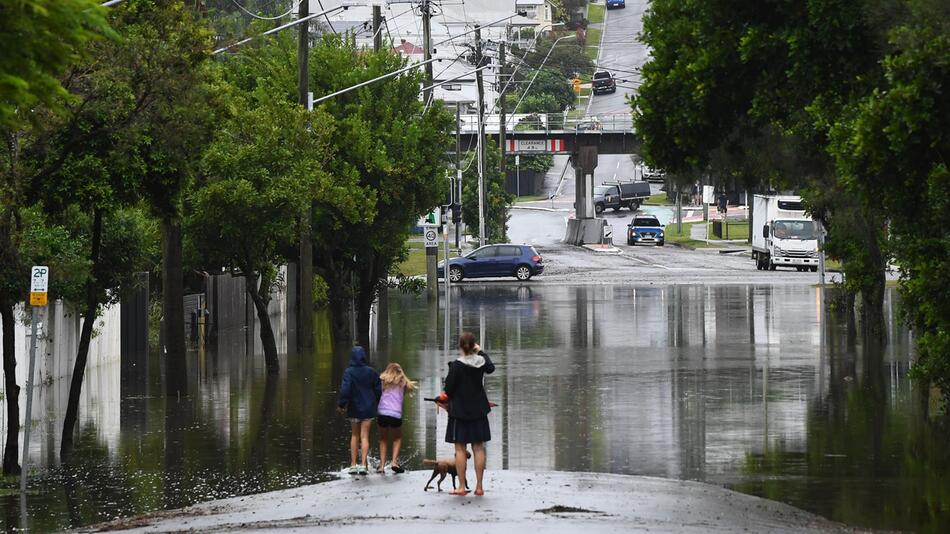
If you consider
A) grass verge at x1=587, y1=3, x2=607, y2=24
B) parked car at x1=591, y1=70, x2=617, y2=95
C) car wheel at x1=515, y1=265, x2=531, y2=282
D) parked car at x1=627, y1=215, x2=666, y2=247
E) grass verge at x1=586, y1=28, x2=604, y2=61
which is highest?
grass verge at x1=587, y1=3, x2=607, y2=24

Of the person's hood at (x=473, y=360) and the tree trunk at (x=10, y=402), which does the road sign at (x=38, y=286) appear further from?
the person's hood at (x=473, y=360)

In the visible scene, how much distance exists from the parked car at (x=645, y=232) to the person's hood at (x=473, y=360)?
67710mm

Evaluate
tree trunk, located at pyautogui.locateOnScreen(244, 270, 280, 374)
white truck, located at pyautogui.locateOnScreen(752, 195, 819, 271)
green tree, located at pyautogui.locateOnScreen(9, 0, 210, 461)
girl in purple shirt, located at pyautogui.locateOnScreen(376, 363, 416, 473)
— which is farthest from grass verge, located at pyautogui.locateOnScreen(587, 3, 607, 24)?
girl in purple shirt, located at pyautogui.locateOnScreen(376, 363, 416, 473)

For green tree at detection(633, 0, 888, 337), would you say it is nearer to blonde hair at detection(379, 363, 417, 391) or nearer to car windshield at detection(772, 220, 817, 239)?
blonde hair at detection(379, 363, 417, 391)

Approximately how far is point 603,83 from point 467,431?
4779 inches

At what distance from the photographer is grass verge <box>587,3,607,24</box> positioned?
173m

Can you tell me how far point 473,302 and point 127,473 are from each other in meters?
31.1

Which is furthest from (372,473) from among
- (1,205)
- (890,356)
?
(890,356)

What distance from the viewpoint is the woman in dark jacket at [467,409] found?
13.7m

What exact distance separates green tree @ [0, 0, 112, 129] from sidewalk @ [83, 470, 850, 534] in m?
4.39

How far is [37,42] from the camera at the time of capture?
28.9 ft

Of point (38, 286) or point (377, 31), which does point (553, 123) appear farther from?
point (38, 286)

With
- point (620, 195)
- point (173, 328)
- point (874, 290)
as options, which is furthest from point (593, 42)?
point (173, 328)

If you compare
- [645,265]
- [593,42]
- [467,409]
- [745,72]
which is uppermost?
[593,42]
